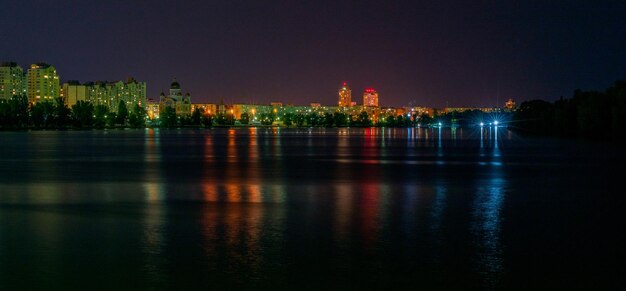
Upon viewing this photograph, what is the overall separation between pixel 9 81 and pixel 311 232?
197 metres

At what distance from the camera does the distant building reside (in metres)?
191

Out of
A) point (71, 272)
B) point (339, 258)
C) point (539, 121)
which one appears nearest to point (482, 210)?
point (339, 258)

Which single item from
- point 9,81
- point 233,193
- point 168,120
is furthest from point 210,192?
point 9,81

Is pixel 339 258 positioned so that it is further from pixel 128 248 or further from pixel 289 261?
pixel 128 248

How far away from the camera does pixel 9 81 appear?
19162 centimetres

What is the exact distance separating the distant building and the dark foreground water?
182m

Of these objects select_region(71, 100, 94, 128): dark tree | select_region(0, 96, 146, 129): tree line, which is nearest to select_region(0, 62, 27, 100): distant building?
select_region(0, 96, 146, 129): tree line

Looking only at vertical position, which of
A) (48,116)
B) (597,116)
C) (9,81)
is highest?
(9,81)

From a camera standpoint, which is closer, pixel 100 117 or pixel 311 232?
pixel 311 232

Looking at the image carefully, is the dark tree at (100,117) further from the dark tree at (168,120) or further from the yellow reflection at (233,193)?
the yellow reflection at (233,193)

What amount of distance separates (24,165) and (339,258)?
79.4 ft

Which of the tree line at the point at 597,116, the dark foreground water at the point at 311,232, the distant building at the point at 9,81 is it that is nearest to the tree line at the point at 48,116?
the distant building at the point at 9,81

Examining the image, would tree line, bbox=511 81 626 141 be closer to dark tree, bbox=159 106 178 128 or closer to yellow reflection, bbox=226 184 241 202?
yellow reflection, bbox=226 184 241 202

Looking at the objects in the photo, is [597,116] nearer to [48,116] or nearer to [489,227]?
[489,227]
